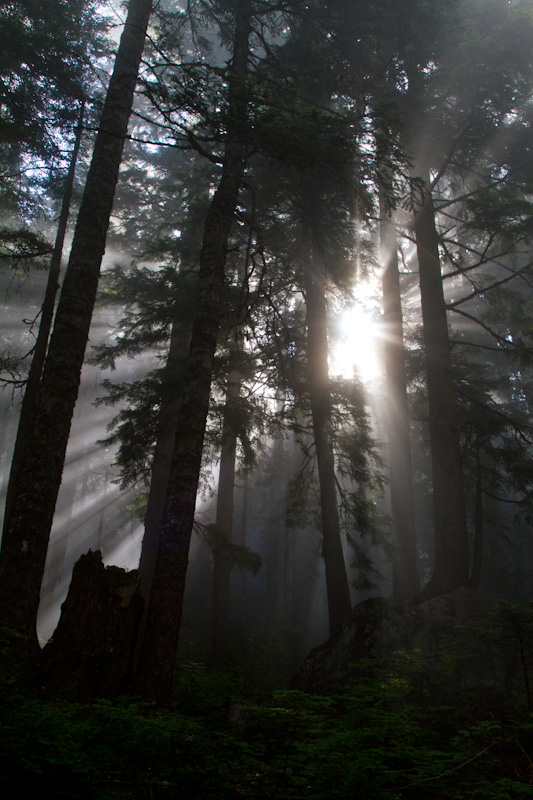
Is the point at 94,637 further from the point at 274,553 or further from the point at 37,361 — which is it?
the point at 274,553

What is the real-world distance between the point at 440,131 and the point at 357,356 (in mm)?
6717

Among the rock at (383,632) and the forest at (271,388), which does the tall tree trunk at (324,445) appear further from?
the rock at (383,632)

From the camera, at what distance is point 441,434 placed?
37.6 ft

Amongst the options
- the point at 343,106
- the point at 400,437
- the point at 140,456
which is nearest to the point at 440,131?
the point at 343,106

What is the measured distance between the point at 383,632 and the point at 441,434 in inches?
187

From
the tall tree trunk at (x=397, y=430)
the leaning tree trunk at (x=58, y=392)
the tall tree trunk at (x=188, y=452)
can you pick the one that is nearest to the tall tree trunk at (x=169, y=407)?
the leaning tree trunk at (x=58, y=392)

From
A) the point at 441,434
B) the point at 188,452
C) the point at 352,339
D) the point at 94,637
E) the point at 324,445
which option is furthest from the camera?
the point at 352,339

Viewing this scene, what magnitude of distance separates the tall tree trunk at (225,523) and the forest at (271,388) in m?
0.10

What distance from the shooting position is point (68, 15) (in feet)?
39.7

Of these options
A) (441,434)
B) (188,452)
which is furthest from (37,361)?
(441,434)

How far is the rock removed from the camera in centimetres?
835

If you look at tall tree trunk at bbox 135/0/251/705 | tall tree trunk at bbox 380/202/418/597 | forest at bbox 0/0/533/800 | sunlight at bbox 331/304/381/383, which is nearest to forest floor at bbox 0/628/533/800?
forest at bbox 0/0/533/800

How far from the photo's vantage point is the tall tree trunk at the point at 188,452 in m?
5.13

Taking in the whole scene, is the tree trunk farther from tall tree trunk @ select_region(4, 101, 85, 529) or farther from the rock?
the rock
